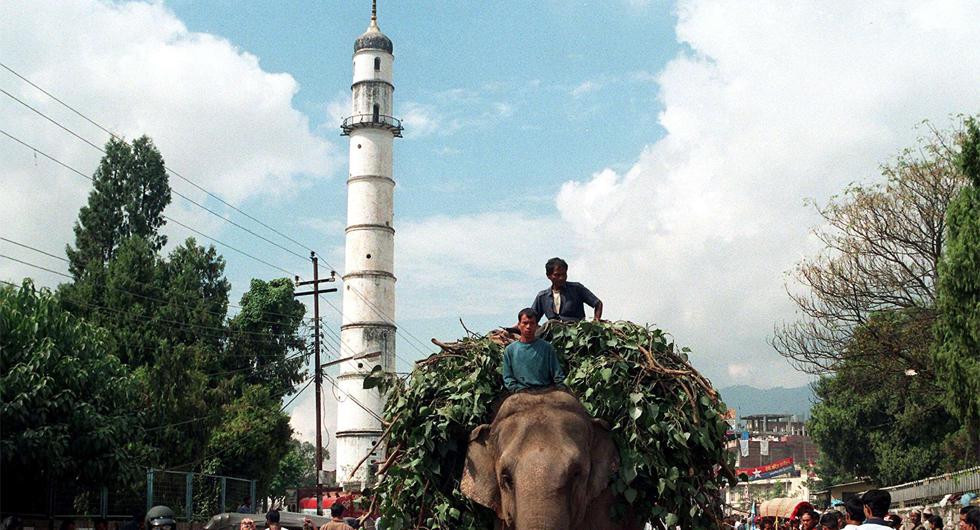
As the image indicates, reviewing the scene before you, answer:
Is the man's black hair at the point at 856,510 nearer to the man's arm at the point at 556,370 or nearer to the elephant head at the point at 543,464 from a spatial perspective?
the elephant head at the point at 543,464

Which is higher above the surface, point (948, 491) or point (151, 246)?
point (151, 246)

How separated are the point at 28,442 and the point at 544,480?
51.8 feet

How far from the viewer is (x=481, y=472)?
24.1 feet

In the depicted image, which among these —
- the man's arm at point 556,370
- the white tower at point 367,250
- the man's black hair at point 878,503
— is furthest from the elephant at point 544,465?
the white tower at point 367,250

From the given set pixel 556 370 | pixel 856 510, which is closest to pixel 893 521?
pixel 856 510

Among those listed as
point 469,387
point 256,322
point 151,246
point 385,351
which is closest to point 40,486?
point 469,387

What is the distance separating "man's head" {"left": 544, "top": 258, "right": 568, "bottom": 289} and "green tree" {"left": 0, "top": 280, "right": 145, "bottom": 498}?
14007 millimetres

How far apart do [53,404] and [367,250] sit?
1692 inches

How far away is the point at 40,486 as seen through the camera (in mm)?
21578

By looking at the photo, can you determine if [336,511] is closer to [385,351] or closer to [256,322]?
[256,322]

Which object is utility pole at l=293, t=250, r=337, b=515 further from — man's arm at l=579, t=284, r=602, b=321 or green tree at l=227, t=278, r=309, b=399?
man's arm at l=579, t=284, r=602, b=321

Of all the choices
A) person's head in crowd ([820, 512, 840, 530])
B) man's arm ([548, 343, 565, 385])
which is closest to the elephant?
man's arm ([548, 343, 565, 385])

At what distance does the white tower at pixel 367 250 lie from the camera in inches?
2489

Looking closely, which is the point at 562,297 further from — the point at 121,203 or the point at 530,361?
the point at 121,203
